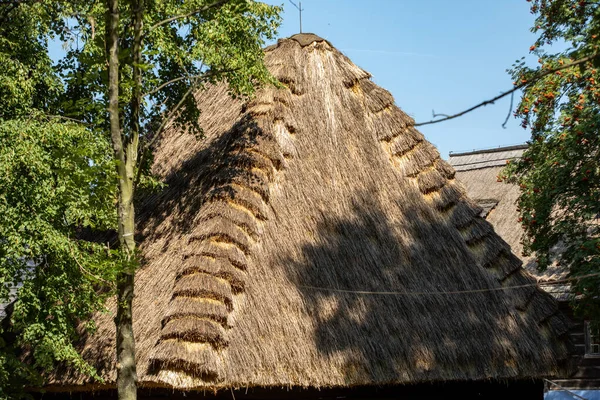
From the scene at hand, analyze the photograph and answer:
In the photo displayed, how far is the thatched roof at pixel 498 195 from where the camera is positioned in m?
20.8

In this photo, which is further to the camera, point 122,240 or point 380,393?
point 380,393

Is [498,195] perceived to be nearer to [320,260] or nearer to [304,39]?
[304,39]

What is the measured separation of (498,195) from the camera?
85.1ft

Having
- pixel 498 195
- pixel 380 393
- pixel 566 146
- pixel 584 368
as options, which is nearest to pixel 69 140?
pixel 380 393

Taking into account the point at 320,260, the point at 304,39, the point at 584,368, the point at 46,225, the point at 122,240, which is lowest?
the point at 584,368

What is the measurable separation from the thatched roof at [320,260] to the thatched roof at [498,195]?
328 inches

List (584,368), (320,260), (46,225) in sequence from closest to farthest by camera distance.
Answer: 1. (46,225)
2. (320,260)
3. (584,368)

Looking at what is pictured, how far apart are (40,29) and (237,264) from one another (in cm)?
432

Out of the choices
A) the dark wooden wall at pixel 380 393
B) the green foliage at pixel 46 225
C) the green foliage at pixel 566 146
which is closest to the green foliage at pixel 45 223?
the green foliage at pixel 46 225

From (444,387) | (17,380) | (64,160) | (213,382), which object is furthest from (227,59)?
(444,387)

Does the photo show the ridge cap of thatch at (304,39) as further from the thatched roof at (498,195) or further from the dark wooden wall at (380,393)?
the thatched roof at (498,195)

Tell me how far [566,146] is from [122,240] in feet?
30.2

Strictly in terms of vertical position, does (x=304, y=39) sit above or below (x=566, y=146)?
above

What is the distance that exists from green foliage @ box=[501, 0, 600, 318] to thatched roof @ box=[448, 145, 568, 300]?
4.83 m
